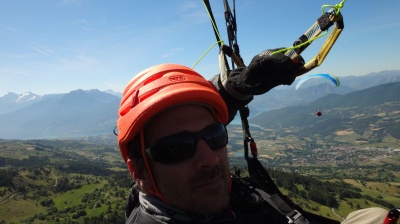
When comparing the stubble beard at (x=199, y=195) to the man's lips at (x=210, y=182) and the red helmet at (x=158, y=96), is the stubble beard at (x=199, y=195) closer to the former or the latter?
the man's lips at (x=210, y=182)

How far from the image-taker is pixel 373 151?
602 feet

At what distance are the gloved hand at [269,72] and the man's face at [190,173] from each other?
2.25 feet

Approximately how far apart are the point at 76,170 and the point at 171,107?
171 m

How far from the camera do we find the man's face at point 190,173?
219 cm

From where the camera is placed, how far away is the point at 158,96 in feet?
7.37

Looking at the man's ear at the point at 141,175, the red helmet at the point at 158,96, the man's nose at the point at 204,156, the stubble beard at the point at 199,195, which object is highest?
the red helmet at the point at 158,96

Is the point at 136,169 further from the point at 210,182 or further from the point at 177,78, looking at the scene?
the point at 177,78

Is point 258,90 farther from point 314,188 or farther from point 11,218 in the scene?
point 11,218

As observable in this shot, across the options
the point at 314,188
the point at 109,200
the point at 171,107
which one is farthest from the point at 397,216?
the point at 109,200

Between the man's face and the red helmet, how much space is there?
0.37 feet

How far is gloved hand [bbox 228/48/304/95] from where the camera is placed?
7.74 feet

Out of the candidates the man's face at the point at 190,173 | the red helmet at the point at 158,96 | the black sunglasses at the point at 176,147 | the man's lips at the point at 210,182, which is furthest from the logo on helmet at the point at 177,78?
the man's lips at the point at 210,182

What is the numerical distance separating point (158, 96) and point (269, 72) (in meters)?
1.03

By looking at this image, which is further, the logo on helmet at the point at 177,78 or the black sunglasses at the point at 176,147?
the logo on helmet at the point at 177,78
